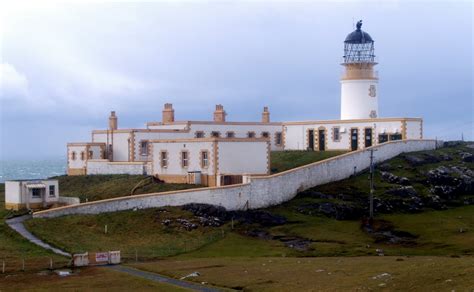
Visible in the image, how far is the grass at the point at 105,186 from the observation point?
206ft

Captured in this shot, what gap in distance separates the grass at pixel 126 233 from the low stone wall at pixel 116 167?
16808 millimetres

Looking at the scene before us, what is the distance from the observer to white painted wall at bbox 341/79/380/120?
79.2 m

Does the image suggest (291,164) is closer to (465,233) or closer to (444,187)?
(444,187)

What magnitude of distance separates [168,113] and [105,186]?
15.3 m

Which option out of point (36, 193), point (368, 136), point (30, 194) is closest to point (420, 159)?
point (368, 136)

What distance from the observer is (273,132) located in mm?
80938

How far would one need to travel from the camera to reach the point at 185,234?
167ft

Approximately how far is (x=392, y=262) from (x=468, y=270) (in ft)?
24.6

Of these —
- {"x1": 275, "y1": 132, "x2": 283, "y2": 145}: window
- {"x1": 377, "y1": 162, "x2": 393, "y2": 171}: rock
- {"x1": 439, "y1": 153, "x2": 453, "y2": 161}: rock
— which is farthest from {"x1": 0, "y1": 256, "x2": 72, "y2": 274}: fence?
{"x1": 439, "y1": 153, "x2": 453, "y2": 161}: rock

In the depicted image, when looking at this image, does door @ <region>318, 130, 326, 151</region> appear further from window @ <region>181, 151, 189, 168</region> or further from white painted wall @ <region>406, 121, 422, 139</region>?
window @ <region>181, 151, 189, 168</region>

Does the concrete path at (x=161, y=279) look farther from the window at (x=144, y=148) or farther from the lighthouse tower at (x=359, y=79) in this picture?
the lighthouse tower at (x=359, y=79)

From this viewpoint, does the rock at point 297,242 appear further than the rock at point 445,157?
No

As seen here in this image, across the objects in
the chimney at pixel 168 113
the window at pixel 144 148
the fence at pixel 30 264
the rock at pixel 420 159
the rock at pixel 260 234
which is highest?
the chimney at pixel 168 113

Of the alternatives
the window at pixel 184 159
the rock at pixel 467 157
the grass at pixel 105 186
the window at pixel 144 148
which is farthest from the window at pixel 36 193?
the rock at pixel 467 157
